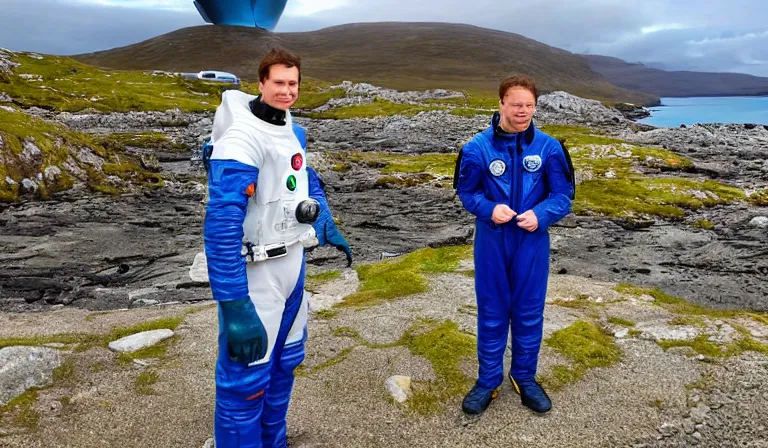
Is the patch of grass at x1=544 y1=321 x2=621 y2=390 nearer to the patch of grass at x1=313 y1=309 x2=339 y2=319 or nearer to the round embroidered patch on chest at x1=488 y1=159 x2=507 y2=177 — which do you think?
the round embroidered patch on chest at x1=488 y1=159 x2=507 y2=177

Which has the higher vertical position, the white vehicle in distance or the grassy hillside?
the white vehicle in distance

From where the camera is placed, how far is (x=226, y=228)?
395 centimetres

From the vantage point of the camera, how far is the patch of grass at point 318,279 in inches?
437

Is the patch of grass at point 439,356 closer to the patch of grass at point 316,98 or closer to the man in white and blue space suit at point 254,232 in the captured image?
the man in white and blue space suit at point 254,232

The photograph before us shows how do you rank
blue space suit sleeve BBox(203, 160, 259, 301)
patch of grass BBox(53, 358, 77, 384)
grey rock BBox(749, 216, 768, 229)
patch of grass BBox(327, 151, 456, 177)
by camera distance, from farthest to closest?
patch of grass BBox(327, 151, 456, 177)
grey rock BBox(749, 216, 768, 229)
patch of grass BBox(53, 358, 77, 384)
blue space suit sleeve BBox(203, 160, 259, 301)

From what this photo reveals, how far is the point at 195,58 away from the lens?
188375 mm

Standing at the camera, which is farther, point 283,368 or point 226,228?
point 283,368

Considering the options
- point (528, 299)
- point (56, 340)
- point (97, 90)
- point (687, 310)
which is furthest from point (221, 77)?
point (97, 90)

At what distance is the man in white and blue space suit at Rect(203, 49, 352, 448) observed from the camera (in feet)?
13.1

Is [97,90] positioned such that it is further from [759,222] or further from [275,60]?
[275,60]

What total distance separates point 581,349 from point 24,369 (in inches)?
277

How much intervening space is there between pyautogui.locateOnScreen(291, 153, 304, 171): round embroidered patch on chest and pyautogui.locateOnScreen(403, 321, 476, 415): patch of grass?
3203mm

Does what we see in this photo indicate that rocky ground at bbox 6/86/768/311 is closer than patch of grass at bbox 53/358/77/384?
No

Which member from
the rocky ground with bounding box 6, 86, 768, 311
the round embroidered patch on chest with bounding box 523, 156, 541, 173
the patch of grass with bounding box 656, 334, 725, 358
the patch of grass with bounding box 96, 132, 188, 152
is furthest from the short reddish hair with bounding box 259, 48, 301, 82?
the patch of grass with bounding box 96, 132, 188, 152
